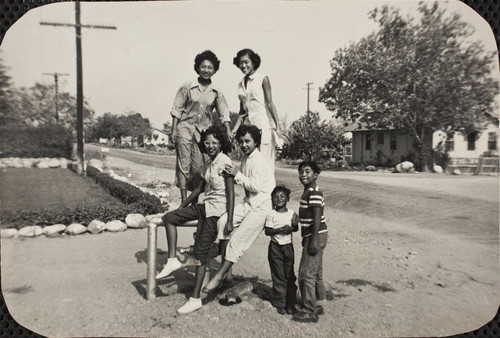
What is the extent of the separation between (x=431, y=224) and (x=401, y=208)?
1.25 meters

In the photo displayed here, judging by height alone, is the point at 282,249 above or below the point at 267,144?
below

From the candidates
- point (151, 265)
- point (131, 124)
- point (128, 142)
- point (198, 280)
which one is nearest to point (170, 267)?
point (151, 265)

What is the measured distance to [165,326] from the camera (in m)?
3.05

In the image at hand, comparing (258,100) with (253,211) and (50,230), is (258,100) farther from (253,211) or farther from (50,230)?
(50,230)

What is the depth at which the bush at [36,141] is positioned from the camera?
4043 mm

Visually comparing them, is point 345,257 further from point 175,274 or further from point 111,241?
point 111,241

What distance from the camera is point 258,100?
12.3ft

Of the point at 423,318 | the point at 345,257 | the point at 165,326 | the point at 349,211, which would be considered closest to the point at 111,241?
the point at 165,326

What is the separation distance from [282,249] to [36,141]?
325 cm

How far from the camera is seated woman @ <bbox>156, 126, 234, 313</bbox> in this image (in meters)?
3.32

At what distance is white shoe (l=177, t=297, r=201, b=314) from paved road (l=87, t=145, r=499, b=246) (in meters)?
3.28

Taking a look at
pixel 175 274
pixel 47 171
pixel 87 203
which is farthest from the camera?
pixel 87 203

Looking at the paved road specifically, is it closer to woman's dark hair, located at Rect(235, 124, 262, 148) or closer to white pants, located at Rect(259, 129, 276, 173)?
white pants, located at Rect(259, 129, 276, 173)

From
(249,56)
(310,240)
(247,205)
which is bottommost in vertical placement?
(310,240)
